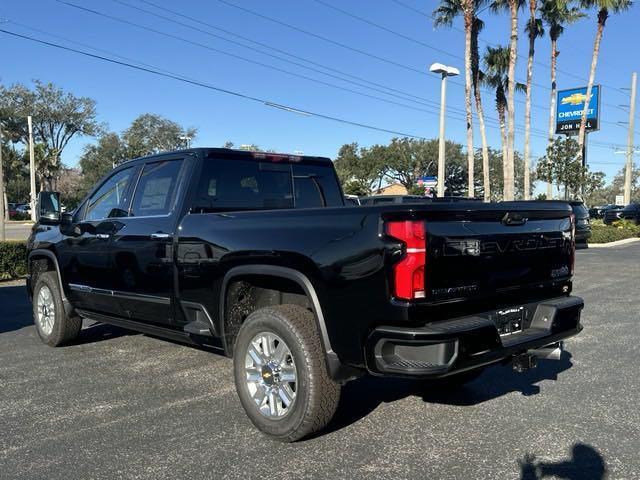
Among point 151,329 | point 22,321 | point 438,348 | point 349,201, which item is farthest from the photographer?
point 349,201

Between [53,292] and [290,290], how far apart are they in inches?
137

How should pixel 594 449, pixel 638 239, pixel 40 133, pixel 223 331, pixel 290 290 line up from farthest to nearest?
pixel 40 133 → pixel 638 239 → pixel 223 331 → pixel 290 290 → pixel 594 449

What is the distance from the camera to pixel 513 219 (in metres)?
3.73

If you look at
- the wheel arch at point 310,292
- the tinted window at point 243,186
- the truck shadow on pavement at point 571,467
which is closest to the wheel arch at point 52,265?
the tinted window at point 243,186

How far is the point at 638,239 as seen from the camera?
27.4m

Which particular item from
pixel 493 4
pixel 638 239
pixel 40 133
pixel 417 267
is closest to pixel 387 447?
pixel 417 267

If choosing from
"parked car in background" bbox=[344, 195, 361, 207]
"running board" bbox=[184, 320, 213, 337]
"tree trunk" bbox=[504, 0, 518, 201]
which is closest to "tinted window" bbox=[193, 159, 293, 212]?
"running board" bbox=[184, 320, 213, 337]

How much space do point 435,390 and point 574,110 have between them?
40.9 meters

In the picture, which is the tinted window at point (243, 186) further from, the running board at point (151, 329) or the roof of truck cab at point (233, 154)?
the running board at point (151, 329)

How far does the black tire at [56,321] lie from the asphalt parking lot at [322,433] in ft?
0.76

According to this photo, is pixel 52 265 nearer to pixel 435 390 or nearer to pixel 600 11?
pixel 435 390

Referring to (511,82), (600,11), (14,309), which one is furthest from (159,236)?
(600,11)

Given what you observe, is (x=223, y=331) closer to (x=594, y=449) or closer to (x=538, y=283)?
(x=538, y=283)

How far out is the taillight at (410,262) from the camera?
3.14m
